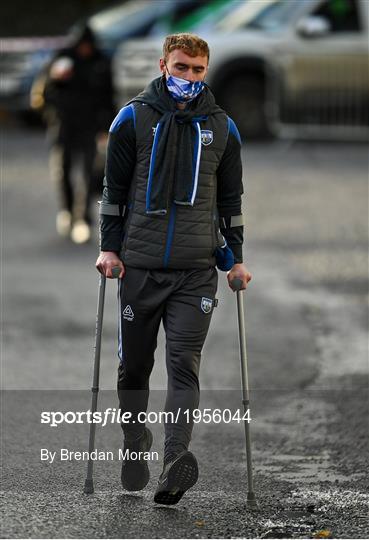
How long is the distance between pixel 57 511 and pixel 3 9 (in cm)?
2716

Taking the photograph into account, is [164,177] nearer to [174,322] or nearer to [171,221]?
[171,221]

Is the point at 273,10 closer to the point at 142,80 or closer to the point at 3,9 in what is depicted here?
the point at 142,80

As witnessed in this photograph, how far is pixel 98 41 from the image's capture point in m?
22.0

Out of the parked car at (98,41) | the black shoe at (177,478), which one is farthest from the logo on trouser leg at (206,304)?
the parked car at (98,41)

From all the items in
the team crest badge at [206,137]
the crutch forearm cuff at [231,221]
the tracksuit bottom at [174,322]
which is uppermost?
the team crest badge at [206,137]

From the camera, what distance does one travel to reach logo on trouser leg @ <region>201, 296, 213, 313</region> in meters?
6.62

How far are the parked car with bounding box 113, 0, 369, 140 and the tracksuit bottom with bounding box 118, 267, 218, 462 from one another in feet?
50.0

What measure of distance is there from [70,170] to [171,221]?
8.17 metres

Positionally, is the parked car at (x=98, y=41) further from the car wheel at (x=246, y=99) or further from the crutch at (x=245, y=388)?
the crutch at (x=245, y=388)

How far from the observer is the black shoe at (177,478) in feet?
Answer: 20.8

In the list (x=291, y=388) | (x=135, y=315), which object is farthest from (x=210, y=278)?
(x=291, y=388)

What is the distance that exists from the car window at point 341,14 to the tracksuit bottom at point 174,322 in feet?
52.3

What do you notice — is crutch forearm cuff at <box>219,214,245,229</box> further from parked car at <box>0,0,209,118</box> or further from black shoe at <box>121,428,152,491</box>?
parked car at <box>0,0,209,118</box>

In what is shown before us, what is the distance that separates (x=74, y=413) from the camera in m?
8.41
